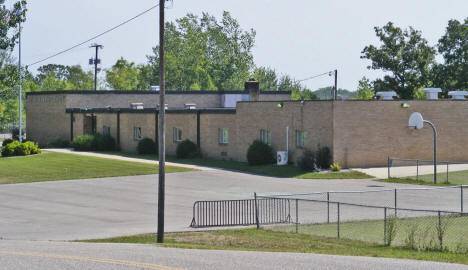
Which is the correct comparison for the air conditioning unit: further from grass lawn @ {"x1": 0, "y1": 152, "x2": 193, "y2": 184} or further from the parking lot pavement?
grass lawn @ {"x1": 0, "y1": 152, "x2": 193, "y2": 184}

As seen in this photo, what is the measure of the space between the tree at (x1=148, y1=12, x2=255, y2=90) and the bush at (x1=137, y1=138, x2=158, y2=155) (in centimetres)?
5604

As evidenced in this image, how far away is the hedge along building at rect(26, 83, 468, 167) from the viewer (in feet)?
151

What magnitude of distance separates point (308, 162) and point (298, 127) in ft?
12.2

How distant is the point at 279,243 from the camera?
21141 mm

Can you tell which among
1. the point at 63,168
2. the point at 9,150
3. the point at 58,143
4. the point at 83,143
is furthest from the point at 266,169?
the point at 58,143

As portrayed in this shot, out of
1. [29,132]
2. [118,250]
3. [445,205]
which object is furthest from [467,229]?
[29,132]

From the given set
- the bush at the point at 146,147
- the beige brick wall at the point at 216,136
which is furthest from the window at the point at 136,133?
the beige brick wall at the point at 216,136

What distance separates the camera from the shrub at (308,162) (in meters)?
45.6

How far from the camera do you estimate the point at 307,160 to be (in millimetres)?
46000

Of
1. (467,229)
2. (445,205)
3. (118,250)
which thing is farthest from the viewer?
(445,205)

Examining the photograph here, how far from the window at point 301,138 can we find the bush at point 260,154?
2.55 m

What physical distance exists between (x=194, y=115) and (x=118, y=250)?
135 feet

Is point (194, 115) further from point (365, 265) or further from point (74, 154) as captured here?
point (365, 265)

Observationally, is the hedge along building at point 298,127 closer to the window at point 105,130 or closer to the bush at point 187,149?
the window at point 105,130
